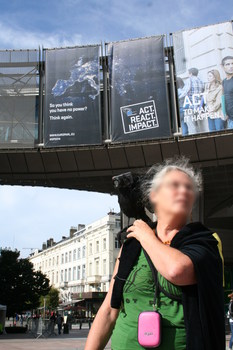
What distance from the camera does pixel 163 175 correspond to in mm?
1939

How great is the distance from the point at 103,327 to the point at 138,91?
16394mm

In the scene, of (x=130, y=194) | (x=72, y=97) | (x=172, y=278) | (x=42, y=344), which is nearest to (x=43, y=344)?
(x=42, y=344)

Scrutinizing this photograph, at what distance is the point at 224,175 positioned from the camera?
64.7 feet

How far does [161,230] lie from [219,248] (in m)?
0.32

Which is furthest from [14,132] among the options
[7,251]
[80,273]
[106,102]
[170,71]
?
[80,273]

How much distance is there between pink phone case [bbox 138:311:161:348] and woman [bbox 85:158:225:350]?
38mm

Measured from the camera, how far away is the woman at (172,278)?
1.50 m

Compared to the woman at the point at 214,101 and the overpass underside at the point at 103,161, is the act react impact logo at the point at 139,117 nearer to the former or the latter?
the overpass underside at the point at 103,161

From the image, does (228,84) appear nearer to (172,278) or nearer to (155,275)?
(155,275)

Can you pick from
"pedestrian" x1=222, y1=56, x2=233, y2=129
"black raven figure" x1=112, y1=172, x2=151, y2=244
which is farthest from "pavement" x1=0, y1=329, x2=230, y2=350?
"black raven figure" x1=112, y1=172, x2=151, y2=244

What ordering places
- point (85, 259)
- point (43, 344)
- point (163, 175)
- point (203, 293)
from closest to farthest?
point (203, 293), point (163, 175), point (43, 344), point (85, 259)

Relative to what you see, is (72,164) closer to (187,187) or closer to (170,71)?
(170,71)

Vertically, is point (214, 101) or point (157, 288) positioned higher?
point (214, 101)

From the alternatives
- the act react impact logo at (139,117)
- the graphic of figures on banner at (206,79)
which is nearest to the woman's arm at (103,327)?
the graphic of figures on banner at (206,79)
